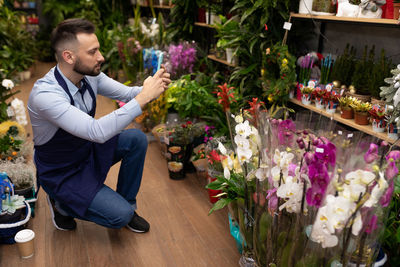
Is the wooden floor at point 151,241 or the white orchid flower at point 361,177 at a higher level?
the white orchid flower at point 361,177

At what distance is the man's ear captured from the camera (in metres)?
2.00

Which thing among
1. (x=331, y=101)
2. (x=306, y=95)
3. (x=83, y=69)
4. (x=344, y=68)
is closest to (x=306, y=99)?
(x=306, y=95)

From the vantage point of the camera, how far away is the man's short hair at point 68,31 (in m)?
1.99

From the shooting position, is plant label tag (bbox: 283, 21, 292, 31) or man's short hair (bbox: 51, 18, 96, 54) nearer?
man's short hair (bbox: 51, 18, 96, 54)

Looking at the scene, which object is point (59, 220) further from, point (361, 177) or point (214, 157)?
point (361, 177)

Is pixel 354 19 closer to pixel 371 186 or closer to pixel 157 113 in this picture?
pixel 371 186

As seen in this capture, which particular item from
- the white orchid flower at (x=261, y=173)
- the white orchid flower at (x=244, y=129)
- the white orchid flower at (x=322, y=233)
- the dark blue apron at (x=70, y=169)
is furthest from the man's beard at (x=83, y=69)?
the white orchid flower at (x=322, y=233)

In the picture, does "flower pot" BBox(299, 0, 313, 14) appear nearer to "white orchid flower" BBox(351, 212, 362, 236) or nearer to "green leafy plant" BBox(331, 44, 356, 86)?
"green leafy plant" BBox(331, 44, 356, 86)

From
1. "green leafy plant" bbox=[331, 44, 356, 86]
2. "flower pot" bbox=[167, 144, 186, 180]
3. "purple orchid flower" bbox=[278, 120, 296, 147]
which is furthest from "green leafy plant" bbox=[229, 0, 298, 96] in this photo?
"purple orchid flower" bbox=[278, 120, 296, 147]

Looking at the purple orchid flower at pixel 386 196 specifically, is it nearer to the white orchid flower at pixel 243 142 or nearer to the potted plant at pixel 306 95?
the white orchid flower at pixel 243 142

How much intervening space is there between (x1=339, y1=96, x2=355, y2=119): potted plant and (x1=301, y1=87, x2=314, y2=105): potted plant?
0.92 ft

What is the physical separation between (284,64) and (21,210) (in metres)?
2.05

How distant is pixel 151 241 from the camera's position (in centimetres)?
231

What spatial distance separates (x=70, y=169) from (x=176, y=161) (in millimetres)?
1044
